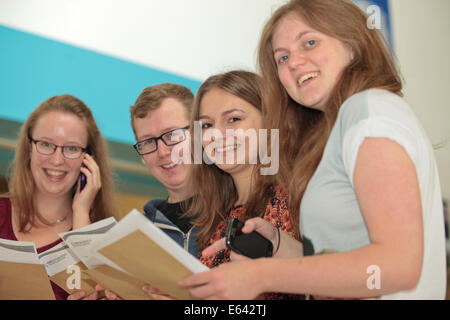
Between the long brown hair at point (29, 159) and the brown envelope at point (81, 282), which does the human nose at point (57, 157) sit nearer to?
the long brown hair at point (29, 159)

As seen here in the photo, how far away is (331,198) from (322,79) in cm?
31

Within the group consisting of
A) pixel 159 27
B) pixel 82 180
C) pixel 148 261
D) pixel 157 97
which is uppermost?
pixel 159 27

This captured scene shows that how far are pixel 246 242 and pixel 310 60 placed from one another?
0.44 m

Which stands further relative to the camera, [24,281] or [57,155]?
[57,155]

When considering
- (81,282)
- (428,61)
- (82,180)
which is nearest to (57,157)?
(82,180)

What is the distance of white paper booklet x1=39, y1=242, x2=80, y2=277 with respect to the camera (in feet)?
3.91

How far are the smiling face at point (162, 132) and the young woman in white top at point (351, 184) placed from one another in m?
0.71

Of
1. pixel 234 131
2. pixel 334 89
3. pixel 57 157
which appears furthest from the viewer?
pixel 57 157

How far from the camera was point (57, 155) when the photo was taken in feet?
5.39

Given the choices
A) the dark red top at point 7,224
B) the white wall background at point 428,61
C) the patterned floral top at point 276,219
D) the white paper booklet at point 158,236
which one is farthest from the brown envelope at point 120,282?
the white wall background at point 428,61

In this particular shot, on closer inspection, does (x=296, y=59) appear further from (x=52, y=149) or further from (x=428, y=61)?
(x=428, y=61)

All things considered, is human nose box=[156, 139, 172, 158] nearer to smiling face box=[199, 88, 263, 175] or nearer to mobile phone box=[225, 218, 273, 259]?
smiling face box=[199, 88, 263, 175]

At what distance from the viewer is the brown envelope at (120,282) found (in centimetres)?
91

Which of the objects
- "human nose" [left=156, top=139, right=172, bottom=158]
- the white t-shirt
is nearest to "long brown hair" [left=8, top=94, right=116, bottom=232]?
"human nose" [left=156, top=139, right=172, bottom=158]
